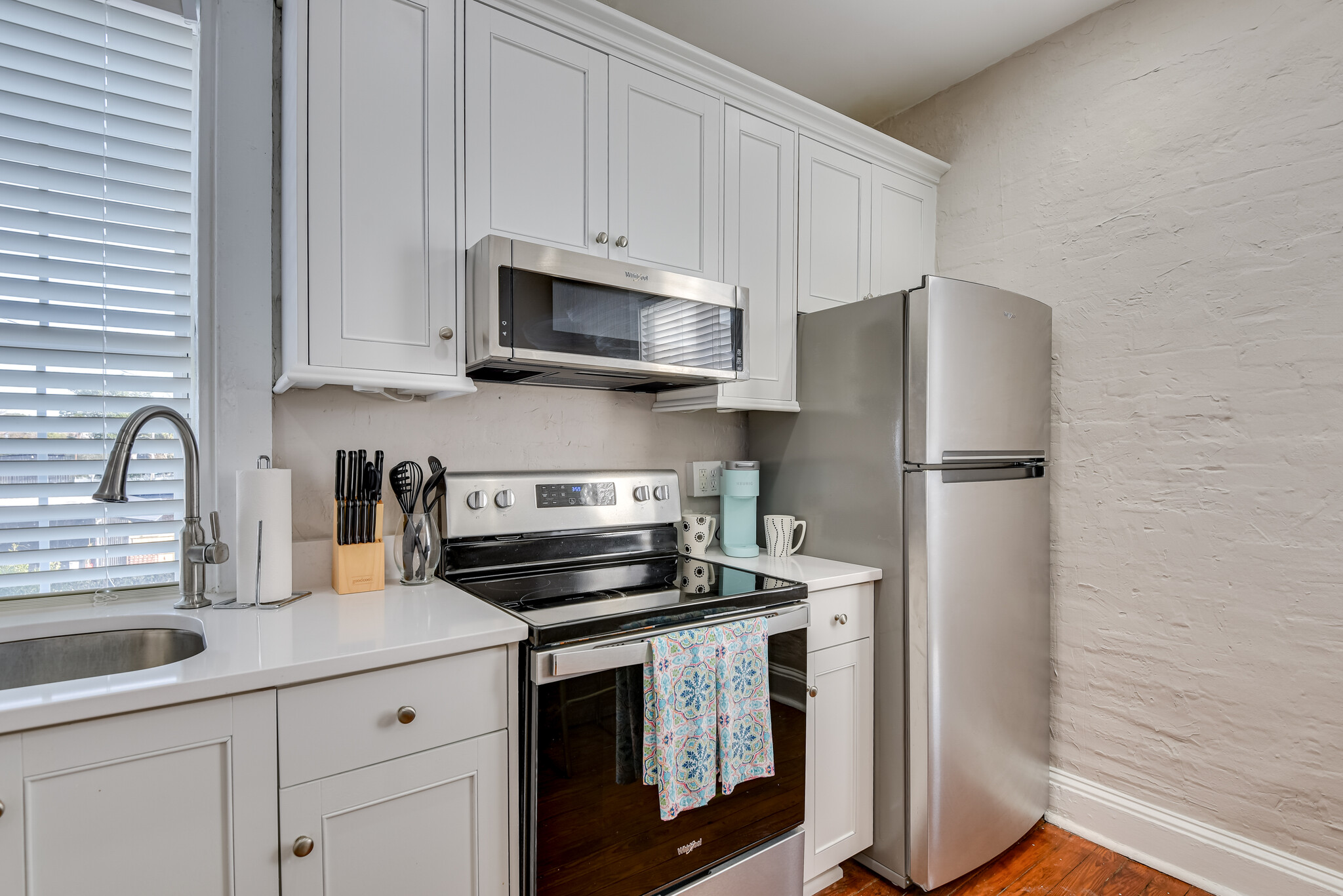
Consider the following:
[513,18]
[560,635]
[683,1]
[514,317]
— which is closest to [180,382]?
[514,317]

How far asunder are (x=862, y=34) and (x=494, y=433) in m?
1.89

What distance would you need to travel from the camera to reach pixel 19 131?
4.50ft

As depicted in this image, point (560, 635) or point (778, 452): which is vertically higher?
point (778, 452)

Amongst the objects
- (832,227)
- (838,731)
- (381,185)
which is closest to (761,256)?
(832,227)

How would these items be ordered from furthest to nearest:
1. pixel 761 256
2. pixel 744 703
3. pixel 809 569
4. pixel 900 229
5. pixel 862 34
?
pixel 900 229, pixel 862 34, pixel 761 256, pixel 809 569, pixel 744 703

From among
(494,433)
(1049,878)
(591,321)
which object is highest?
(591,321)

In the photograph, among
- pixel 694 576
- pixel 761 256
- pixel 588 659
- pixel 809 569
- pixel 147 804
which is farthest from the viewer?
pixel 761 256

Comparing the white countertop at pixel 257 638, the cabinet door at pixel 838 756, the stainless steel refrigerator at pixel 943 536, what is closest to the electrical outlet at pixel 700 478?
the stainless steel refrigerator at pixel 943 536

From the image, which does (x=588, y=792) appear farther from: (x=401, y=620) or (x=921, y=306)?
(x=921, y=306)

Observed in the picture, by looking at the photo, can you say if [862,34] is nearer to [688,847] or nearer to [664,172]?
[664,172]

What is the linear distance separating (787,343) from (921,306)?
0.49 meters

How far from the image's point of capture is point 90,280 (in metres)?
1.45

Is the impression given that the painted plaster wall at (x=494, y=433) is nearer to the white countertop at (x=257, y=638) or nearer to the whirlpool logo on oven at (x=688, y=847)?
the white countertop at (x=257, y=638)

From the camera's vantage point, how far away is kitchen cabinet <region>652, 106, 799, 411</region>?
205cm
